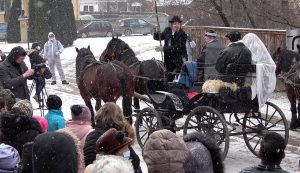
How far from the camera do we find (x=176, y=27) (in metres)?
11.4

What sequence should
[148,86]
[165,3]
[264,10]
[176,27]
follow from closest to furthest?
[148,86]
[176,27]
[264,10]
[165,3]

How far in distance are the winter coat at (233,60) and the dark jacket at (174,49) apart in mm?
2478

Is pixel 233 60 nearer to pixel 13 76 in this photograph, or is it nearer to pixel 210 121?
pixel 210 121

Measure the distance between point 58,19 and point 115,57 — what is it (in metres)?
19.4

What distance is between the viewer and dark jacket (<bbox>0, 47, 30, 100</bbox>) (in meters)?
8.91

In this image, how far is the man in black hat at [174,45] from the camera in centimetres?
1137

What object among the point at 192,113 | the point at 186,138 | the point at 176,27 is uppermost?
the point at 176,27

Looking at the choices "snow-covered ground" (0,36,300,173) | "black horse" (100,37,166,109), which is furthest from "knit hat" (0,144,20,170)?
"black horse" (100,37,166,109)

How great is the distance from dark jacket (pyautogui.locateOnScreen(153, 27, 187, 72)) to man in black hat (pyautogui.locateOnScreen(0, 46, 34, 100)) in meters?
3.21

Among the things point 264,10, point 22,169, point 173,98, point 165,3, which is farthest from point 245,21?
point 22,169

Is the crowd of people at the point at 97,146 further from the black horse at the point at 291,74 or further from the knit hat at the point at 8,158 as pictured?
the black horse at the point at 291,74

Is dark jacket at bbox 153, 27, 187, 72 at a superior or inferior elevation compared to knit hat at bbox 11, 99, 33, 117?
superior

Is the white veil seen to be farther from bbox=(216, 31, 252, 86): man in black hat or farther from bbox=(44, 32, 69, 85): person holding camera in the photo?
bbox=(44, 32, 69, 85): person holding camera

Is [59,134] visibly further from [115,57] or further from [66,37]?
[66,37]
